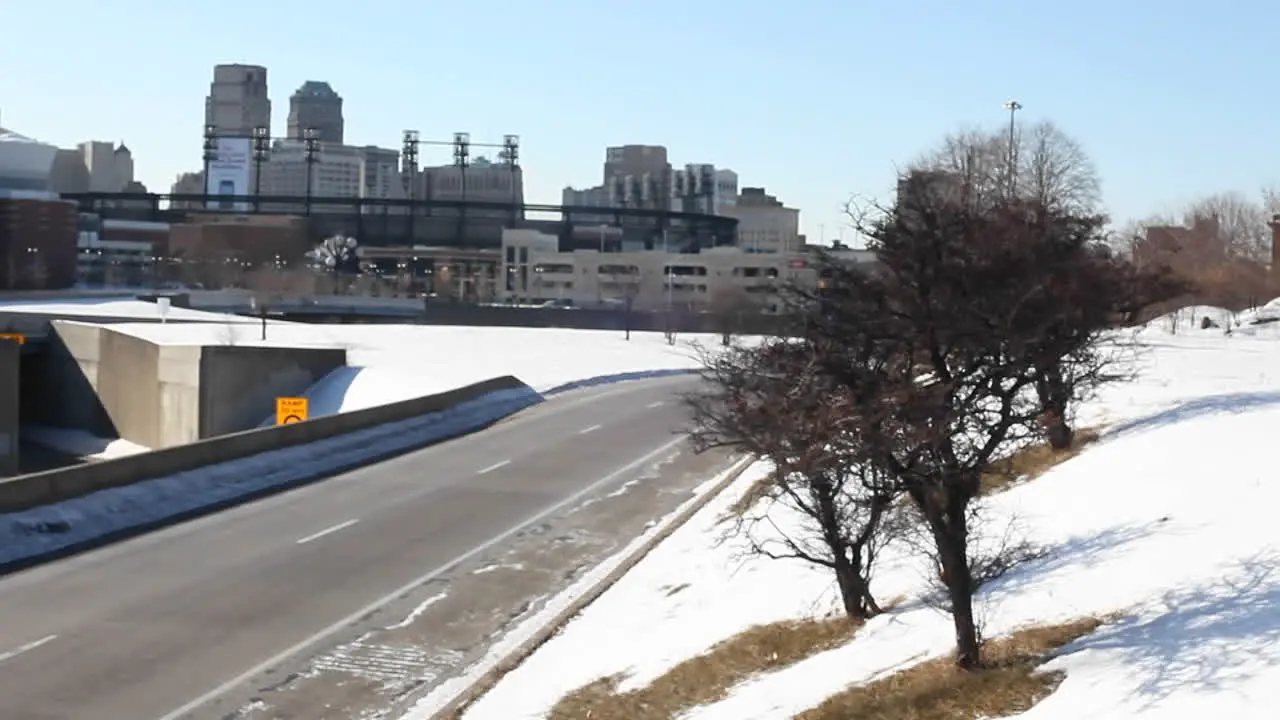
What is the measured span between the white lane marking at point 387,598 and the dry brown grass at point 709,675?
3.73 metres

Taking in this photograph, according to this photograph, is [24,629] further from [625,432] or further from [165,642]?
[625,432]

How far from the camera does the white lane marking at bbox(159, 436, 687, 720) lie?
14516 millimetres

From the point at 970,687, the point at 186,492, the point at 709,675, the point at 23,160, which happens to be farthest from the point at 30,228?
→ the point at 970,687

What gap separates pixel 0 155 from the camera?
14362 centimetres

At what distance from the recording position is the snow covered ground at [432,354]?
56.4 metres

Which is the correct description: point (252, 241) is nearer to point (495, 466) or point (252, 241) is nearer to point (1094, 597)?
point (495, 466)

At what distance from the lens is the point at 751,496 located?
2009 cm

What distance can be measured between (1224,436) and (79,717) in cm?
1349

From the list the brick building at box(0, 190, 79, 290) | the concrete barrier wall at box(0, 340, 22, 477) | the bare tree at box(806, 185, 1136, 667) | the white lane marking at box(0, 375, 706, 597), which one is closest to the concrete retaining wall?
the concrete barrier wall at box(0, 340, 22, 477)

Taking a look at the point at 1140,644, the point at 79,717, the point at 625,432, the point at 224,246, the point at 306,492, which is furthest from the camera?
the point at 224,246

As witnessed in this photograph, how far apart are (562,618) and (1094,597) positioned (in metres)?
7.74

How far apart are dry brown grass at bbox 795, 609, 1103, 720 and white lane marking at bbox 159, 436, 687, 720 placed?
673cm

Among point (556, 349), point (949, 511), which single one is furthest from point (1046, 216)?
point (556, 349)

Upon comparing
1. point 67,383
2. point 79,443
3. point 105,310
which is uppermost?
point 105,310
